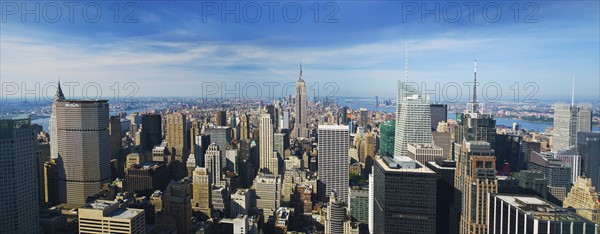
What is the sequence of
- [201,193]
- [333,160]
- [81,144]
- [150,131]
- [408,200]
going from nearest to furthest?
[408,200] < [201,193] < [81,144] < [333,160] < [150,131]

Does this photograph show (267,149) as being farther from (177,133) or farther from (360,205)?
(360,205)

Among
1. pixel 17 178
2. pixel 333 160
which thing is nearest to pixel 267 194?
pixel 333 160

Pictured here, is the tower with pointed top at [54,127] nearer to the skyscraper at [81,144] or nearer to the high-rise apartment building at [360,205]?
the skyscraper at [81,144]

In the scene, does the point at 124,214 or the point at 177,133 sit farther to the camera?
the point at 177,133

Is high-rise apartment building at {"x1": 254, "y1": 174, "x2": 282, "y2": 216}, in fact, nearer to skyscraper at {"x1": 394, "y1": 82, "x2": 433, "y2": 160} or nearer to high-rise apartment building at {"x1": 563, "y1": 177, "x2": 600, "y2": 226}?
skyscraper at {"x1": 394, "y1": 82, "x2": 433, "y2": 160}

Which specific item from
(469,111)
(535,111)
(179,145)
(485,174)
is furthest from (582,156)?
(179,145)

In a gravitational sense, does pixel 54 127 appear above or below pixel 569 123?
below

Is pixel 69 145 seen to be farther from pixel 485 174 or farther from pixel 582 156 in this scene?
pixel 582 156

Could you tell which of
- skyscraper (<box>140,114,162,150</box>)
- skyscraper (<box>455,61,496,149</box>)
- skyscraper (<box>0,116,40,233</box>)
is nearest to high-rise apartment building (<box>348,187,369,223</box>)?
skyscraper (<box>455,61,496,149</box>)
